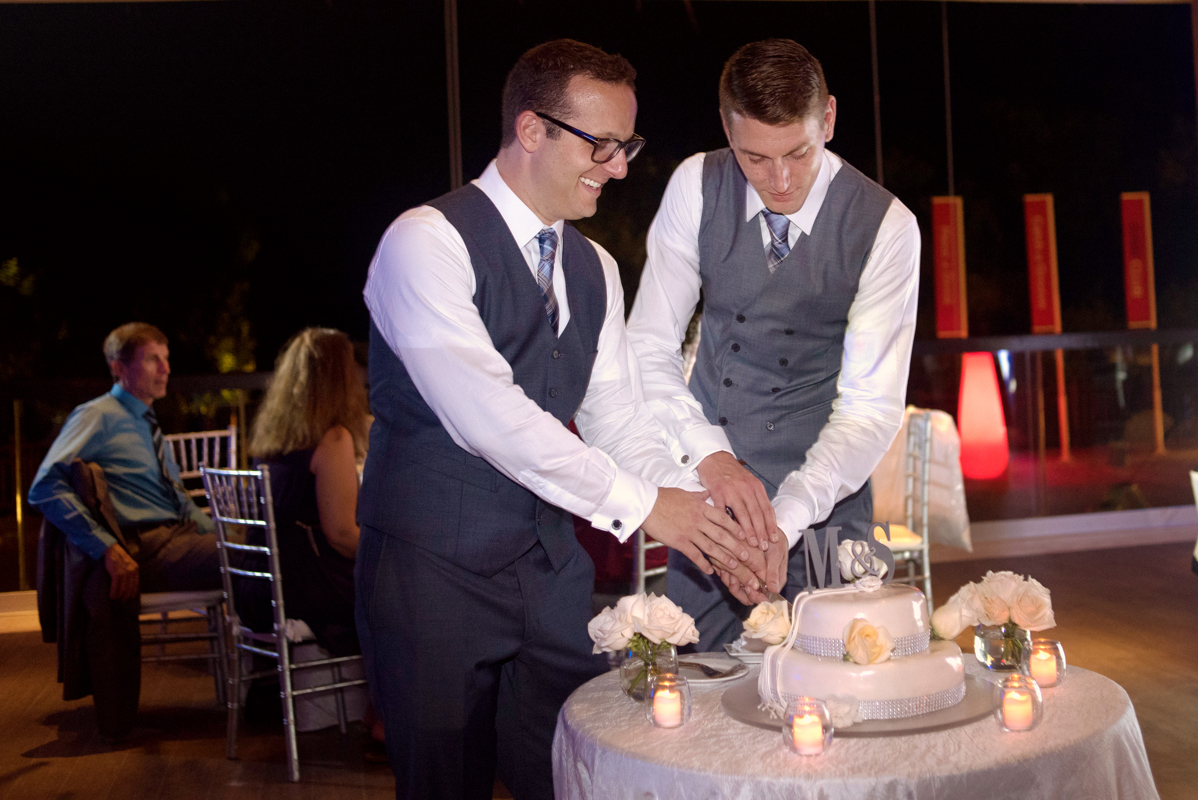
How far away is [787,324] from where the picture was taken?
6.99 ft

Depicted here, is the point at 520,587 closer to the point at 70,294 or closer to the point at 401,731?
Result: the point at 401,731

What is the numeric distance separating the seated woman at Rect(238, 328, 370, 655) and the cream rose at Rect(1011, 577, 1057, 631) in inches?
90.9

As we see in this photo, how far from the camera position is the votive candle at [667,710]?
1.45m

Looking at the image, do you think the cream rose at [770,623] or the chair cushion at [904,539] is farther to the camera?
the chair cushion at [904,539]

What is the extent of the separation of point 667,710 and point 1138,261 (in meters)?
6.40

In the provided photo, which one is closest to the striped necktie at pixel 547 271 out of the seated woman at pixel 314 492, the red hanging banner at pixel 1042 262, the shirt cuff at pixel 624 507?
the shirt cuff at pixel 624 507

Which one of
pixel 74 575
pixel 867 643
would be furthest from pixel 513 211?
pixel 74 575

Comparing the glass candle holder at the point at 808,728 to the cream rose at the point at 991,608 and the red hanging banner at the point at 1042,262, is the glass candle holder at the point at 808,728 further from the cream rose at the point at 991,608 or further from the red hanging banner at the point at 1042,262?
the red hanging banner at the point at 1042,262

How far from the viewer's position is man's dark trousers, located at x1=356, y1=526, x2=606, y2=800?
166 cm

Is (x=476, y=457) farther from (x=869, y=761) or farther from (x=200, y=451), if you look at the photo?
(x=200, y=451)

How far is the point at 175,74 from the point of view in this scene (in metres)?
6.22

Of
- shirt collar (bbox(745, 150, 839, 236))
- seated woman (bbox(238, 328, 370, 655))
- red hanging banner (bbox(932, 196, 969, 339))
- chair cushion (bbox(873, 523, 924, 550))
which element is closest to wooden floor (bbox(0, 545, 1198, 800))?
seated woman (bbox(238, 328, 370, 655))

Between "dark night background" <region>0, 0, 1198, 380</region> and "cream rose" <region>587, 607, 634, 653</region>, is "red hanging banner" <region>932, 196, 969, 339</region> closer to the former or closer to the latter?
"dark night background" <region>0, 0, 1198, 380</region>

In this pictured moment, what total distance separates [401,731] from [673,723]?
48 centimetres
